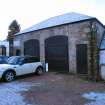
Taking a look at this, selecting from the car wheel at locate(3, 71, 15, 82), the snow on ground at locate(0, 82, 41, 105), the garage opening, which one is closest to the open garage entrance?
the garage opening

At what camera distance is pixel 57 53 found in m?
16.3

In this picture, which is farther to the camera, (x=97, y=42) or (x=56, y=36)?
(x=56, y=36)

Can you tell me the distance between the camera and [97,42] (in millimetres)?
13734

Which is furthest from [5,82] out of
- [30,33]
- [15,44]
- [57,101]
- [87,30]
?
[15,44]

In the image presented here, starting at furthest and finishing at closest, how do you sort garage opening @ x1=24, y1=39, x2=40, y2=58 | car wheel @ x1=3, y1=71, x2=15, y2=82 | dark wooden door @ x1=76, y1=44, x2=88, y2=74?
garage opening @ x1=24, y1=39, x2=40, y2=58 → dark wooden door @ x1=76, y1=44, x2=88, y2=74 → car wheel @ x1=3, y1=71, x2=15, y2=82

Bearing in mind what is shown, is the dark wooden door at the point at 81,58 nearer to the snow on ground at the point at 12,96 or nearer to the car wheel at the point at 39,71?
the car wheel at the point at 39,71

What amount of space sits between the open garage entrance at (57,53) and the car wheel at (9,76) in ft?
17.6

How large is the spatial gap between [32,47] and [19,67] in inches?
277

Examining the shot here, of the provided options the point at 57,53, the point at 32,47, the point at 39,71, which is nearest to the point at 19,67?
the point at 39,71

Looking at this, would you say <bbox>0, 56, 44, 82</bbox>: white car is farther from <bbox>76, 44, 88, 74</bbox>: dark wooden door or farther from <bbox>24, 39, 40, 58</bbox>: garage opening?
<bbox>24, 39, 40, 58</bbox>: garage opening

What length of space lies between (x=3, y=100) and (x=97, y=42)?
911 centimetres

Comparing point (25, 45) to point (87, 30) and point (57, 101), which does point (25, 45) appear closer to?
point (87, 30)

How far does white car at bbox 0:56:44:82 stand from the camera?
11.5 metres

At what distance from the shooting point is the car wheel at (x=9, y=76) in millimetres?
11523
